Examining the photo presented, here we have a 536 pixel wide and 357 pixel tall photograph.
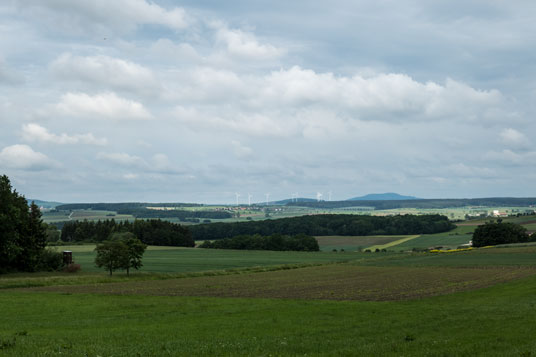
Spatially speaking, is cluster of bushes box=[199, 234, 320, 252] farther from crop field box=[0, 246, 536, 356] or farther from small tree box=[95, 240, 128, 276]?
crop field box=[0, 246, 536, 356]

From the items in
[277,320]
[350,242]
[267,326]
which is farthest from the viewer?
[350,242]

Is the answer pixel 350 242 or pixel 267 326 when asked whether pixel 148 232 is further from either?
pixel 267 326

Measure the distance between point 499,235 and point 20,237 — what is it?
12119 centimetres

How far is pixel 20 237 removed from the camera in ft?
251

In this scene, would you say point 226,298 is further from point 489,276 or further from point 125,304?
point 489,276

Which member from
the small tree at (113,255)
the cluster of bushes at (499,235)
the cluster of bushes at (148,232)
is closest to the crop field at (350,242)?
the cluster of bushes at (499,235)

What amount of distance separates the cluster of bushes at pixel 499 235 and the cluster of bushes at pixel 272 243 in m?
45.7

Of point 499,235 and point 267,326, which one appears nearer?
point 267,326

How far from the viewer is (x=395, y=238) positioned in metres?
172

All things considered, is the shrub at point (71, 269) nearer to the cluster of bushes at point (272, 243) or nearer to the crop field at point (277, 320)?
the crop field at point (277, 320)

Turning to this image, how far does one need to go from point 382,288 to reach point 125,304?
25.3 m

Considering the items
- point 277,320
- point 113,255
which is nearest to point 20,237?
point 113,255

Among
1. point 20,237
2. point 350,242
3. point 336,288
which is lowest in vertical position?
point 350,242

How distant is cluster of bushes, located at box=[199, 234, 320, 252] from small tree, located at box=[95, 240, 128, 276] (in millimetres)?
86595
